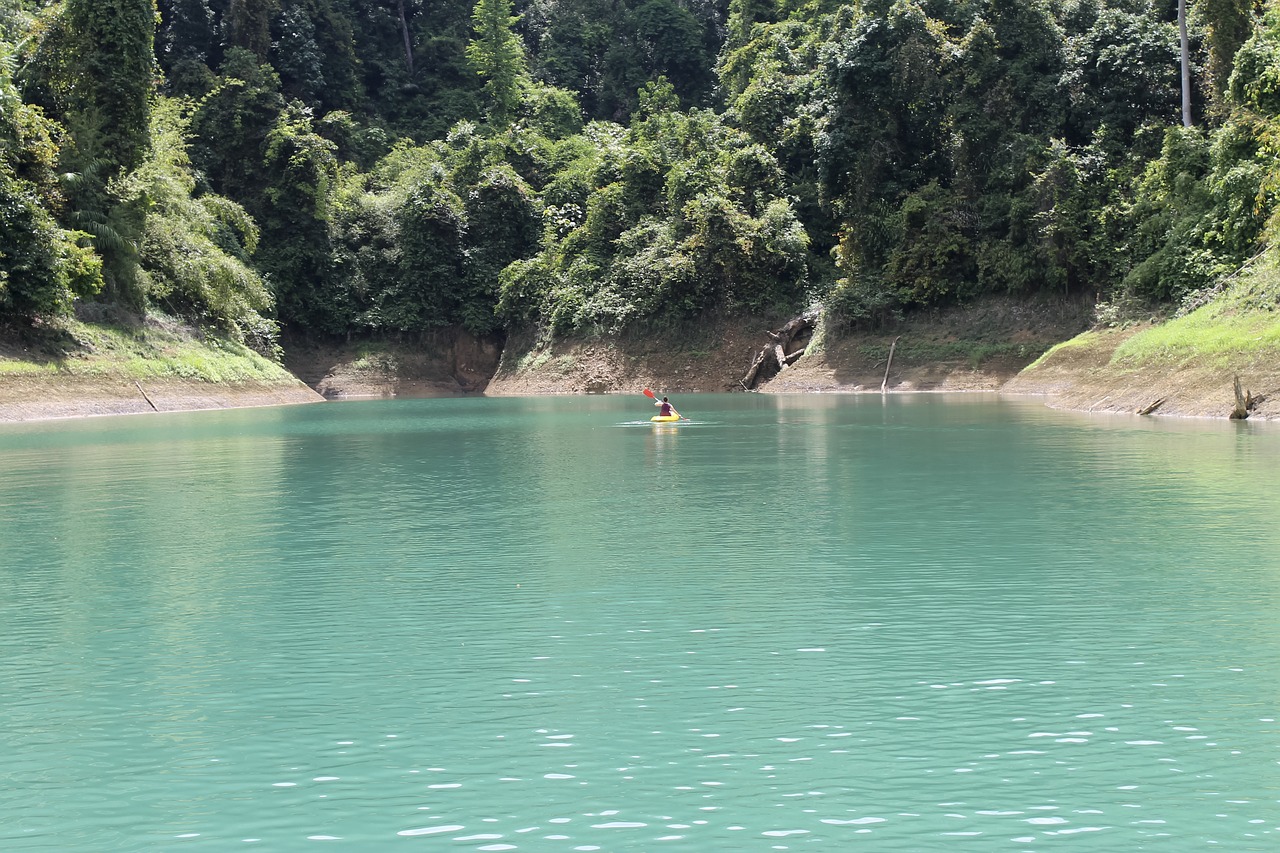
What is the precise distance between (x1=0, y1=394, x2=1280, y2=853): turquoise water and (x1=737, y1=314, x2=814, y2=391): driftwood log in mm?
43353

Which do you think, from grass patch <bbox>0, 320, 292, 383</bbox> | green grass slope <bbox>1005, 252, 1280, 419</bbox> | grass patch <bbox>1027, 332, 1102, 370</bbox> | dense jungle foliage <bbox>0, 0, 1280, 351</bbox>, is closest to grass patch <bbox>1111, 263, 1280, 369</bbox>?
green grass slope <bbox>1005, 252, 1280, 419</bbox>

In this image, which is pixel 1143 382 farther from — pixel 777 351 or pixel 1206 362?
pixel 777 351

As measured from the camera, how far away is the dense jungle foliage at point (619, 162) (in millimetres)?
50562

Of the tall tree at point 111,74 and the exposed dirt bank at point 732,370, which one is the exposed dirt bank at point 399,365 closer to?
the exposed dirt bank at point 732,370

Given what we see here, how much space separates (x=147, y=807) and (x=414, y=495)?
1452 cm

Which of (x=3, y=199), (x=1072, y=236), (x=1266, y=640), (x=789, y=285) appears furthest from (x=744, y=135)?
(x=1266, y=640)

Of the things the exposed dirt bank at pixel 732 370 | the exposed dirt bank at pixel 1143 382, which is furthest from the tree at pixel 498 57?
the exposed dirt bank at pixel 1143 382

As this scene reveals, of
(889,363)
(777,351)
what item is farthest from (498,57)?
(889,363)

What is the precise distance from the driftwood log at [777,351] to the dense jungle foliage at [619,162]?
1.87m

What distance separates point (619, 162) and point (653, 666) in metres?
69.4

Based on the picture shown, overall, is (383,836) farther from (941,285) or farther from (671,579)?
(941,285)

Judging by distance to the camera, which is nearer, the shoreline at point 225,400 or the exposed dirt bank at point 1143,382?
the exposed dirt bank at point 1143,382

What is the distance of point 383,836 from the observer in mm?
6547

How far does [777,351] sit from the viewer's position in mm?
65188
